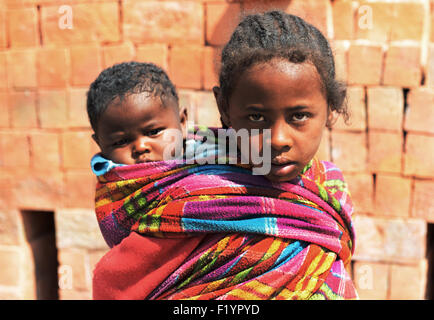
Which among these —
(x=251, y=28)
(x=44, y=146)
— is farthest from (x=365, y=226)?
(x=44, y=146)

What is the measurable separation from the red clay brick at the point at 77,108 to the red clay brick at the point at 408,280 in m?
2.99

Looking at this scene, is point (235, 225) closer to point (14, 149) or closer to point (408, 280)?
point (408, 280)

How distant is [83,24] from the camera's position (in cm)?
330

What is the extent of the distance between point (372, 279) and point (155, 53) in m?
2.70

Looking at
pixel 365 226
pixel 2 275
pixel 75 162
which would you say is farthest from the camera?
pixel 2 275

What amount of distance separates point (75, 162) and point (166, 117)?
235 centimetres

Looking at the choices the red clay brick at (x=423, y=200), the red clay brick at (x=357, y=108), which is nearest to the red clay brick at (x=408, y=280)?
the red clay brick at (x=423, y=200)

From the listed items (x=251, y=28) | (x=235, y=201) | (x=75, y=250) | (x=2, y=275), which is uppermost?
(x=251, y=28)

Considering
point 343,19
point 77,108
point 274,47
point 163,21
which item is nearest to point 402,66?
point 343,19

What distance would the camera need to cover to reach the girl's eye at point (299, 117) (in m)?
1.04

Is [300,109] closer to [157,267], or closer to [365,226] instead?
[157,267]

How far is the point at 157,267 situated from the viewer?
3.84 feet

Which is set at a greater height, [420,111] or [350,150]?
[420,111]

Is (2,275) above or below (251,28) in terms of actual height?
below
